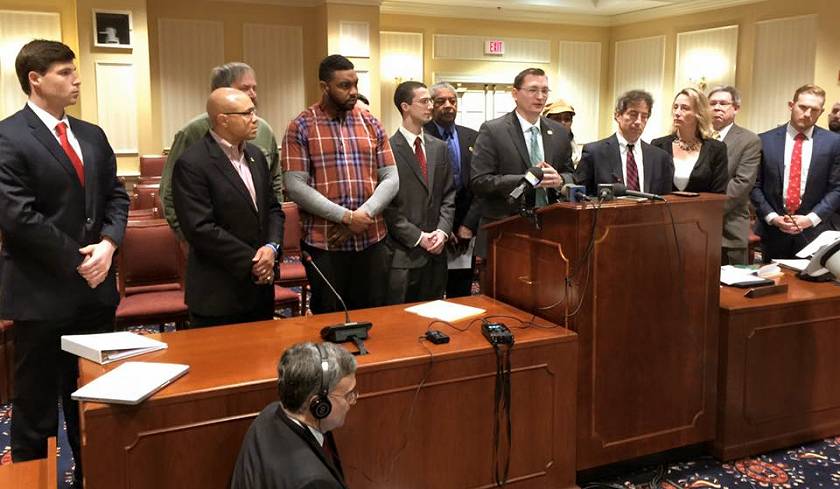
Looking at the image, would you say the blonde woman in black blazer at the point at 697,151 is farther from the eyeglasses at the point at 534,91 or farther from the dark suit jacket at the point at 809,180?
the eyeglasses at the point at 534,91

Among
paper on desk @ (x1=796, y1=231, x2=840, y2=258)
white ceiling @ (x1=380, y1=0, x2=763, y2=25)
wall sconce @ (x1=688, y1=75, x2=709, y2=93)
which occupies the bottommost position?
paper on desk @ (x1=796, y1=231, x2=840, y2=258)

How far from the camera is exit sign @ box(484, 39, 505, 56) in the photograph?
1102 centimetres

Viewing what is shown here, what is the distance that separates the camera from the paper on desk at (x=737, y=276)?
10.3ft

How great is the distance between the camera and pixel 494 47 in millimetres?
11078

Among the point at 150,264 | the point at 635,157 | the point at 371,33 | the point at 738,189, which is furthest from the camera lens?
the point at 371,33

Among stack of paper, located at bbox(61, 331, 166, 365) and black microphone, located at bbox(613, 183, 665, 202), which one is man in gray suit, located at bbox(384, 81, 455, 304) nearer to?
black microphone, located at bbox(613, 183, 665, 202)

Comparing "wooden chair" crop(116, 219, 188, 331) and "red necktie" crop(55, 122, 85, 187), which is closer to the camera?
"red necktie" crop(55, 122, 85, 187)

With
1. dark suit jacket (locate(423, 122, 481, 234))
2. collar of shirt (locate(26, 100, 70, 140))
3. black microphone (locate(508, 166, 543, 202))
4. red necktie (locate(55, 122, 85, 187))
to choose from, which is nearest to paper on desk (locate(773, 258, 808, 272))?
dark suit jacket (locate(423, 122, 481, 234))

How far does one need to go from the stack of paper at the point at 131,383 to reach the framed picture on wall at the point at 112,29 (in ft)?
24.1

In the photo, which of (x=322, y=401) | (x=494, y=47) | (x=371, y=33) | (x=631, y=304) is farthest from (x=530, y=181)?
(x=494, y=47)

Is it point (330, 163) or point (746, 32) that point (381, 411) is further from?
point (746, 32)

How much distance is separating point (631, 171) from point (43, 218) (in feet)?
8.19

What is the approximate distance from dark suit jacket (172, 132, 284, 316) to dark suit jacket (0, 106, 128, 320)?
0.29 meters

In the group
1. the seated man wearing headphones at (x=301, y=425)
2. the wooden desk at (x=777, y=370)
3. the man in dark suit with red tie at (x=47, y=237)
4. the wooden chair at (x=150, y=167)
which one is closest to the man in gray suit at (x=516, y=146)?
the wooden desk at (x=777, y=370)
